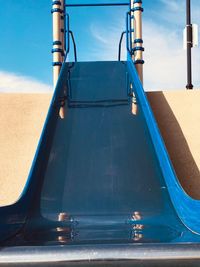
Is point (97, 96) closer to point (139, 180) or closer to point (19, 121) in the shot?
point (19, 121)

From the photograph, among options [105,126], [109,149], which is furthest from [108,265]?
[105,126]

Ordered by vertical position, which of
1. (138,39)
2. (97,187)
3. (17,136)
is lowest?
(97,187)

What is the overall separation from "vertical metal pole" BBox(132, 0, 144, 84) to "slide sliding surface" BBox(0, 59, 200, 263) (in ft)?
4.52

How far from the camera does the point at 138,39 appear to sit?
304 inches

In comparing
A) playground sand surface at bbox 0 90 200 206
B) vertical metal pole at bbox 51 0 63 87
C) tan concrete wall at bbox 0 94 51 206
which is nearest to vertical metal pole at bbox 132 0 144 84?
playground sand surface at bbox 0 90 200 206

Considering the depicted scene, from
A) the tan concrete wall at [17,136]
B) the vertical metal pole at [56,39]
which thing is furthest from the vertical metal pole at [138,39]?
the tan concrete wall at [17,136]

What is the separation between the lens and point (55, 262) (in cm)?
176

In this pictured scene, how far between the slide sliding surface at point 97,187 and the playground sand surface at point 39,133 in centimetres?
44

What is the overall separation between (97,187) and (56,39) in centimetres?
436

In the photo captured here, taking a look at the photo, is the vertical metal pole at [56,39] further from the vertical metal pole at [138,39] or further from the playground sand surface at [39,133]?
the vertical metal pole at [138,39]

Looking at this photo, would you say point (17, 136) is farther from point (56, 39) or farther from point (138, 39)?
point (138, 39)

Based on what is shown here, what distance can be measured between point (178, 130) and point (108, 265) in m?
3.99

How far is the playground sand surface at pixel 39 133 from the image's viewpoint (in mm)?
4742

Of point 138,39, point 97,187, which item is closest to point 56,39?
point 138,39
